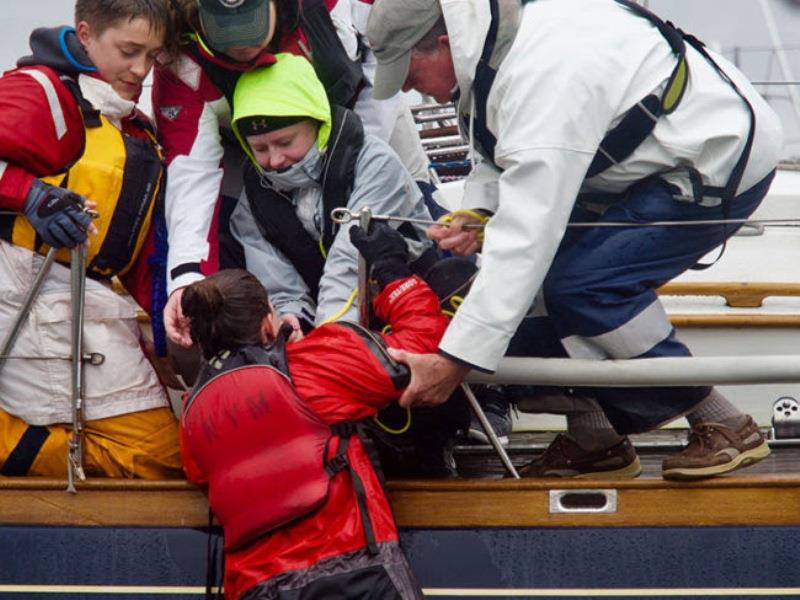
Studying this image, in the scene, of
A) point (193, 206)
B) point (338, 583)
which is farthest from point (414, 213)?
point (338, 583)

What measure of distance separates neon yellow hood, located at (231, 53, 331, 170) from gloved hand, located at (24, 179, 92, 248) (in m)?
0.46

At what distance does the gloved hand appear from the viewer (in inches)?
133

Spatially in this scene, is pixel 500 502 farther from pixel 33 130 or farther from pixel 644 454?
pixel 33 130

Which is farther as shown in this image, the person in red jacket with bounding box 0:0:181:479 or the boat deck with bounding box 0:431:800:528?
the person in red jacket with bounding box 0:0:181:479

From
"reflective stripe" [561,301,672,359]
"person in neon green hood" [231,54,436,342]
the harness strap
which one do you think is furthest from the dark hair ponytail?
"reflective stripe" [561,301,672,359]

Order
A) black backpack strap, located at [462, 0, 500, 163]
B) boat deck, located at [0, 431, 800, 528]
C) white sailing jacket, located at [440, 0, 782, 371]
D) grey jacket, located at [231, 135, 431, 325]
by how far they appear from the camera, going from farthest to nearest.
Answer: grey jacket, located at [231, 135, 431, 325] < boat deck, located at [0, 431, 800, 528] < black backpack strap, located at [462, 0, 500, 163] < white sailing jacket, located at [440, 0, 782, 371]

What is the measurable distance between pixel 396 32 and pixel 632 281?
0.75 meters

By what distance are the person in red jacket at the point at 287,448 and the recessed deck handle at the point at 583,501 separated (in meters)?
0.42

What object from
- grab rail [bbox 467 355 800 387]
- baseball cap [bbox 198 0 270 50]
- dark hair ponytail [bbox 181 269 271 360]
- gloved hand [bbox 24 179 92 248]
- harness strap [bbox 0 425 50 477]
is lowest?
harness strap [bbox 0 425 50 477]

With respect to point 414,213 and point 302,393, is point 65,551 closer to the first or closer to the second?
point 302,393

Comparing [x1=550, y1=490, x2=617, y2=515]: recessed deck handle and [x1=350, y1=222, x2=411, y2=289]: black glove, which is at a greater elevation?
[x1=350, y1=222, x2=411, y2=289]: black glove

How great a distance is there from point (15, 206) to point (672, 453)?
183 centimetres

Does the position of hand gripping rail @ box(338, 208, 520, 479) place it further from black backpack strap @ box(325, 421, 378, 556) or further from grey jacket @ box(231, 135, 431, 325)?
black backpack strap @ box(325, 421, 378, 556)

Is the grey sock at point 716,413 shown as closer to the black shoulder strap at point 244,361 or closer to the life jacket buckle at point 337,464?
the life jacket buckle at point 337,464
